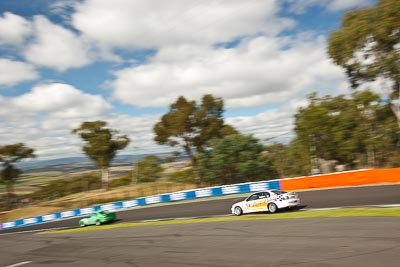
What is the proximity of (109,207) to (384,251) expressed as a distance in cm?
3254

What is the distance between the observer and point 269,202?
17938 millimetres

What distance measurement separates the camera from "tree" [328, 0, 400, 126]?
34.1 meters

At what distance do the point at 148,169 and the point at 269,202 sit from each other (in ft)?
172

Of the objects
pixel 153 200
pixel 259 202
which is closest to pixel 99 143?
pixel 153 200

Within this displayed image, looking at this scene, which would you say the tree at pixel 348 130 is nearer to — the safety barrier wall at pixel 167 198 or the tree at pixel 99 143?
the safety barrier wall at pixel 167 198

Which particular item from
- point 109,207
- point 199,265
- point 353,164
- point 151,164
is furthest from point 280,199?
point 151,164

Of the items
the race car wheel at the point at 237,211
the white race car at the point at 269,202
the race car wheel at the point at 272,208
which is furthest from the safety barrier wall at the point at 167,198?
the race car wheel at the point at 272,208

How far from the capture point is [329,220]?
13352 millimetres

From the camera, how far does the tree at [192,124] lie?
168ft

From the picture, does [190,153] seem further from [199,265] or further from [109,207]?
[199,265]

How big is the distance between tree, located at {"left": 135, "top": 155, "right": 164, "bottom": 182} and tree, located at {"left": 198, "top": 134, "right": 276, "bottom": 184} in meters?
24.4

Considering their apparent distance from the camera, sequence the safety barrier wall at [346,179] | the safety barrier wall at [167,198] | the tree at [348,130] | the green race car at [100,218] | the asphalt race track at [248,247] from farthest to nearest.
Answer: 1. the tree at [348,130]
2. the safety barrier wall at [167,198]
3. the green race car at [100,218]
4. the safety barrier wall at [346,179]
5. the asphalt race track at [248,247]

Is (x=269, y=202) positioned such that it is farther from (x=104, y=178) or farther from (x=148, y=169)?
(x=148, y=169)

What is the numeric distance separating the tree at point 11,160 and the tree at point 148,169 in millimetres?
18984
